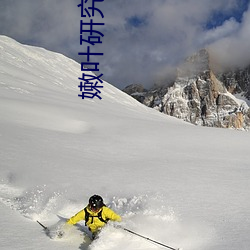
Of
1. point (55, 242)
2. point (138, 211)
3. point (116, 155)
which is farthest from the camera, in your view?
point (116, 155)

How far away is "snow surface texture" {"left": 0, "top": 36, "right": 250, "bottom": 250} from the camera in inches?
215

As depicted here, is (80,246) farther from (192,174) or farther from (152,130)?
(152,130)

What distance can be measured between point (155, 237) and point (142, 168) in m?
4.23

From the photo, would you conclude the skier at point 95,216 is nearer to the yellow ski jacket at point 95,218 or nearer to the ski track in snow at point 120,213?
the yellow ski jacket at point 95,218

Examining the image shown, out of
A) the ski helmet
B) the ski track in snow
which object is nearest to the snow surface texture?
the ski track in snow

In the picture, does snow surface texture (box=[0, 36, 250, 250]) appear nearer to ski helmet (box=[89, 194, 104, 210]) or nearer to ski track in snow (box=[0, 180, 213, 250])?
ski track in snow (box=[0, 180, 213, 250])

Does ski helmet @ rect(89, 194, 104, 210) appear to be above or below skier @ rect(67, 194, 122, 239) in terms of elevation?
above

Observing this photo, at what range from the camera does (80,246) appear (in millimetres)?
5414

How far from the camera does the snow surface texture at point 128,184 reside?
5473 mm

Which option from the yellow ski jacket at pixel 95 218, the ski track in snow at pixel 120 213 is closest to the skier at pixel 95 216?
the yellow ski jacket at pixel 95 218

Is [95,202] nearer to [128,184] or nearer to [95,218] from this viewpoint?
A: [95,218]

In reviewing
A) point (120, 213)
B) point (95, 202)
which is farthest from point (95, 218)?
point (120, 213)

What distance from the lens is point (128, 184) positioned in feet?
26.8

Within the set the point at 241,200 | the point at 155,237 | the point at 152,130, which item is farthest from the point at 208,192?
the point at 152,130
